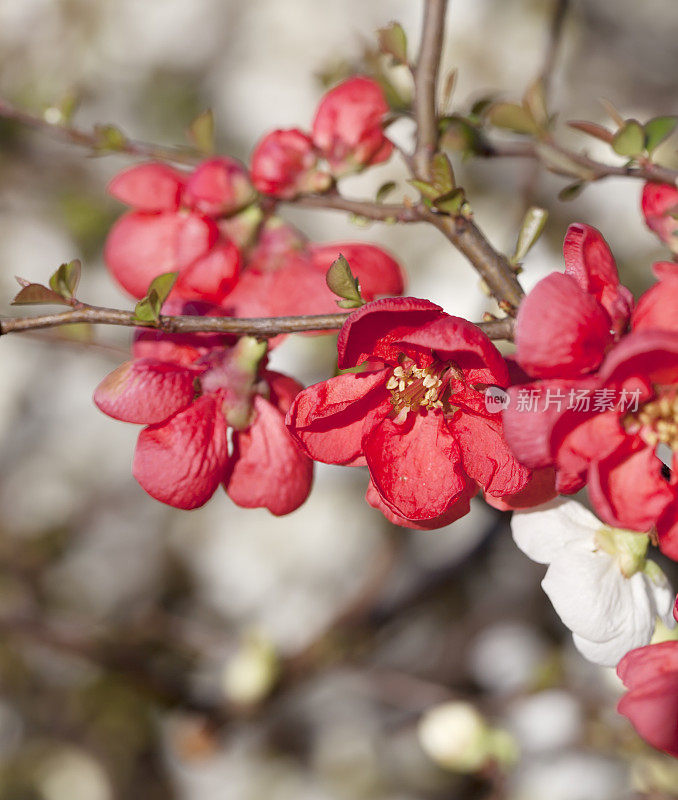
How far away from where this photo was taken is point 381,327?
1.29ft

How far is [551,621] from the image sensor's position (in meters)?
1.51

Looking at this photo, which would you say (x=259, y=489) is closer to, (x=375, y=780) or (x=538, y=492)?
(x=538, y=492)

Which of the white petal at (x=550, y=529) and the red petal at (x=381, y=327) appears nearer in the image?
the red petal at (x=381, y=327)

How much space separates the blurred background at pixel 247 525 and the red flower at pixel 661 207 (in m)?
0.77

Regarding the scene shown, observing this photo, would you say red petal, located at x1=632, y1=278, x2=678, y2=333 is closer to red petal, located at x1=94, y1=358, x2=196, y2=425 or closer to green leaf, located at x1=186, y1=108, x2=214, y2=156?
red petal, located at x1=94, y1=358, x2=196, y2=425

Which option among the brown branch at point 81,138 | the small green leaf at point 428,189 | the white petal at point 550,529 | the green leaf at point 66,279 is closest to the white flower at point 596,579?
the white petal at point 550,529

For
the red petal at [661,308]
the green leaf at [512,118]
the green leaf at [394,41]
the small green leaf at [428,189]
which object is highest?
the green leaf at [394,41]

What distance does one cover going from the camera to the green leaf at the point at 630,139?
0.50m

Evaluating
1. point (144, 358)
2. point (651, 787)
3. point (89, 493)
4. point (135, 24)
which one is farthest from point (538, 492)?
point (135, 24)

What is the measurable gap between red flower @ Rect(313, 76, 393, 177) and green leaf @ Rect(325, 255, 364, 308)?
0.24m

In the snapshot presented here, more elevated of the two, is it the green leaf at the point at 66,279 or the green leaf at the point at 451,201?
the green leaf at the point at 451,201

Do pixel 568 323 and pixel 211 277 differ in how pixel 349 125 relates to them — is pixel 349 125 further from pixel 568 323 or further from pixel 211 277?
pixel 568 323

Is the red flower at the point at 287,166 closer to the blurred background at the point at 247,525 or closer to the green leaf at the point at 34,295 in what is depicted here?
the green leaf at the point at 34,295

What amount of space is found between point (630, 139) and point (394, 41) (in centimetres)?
19
